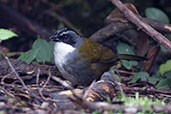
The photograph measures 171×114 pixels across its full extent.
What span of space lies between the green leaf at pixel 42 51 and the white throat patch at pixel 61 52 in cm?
22

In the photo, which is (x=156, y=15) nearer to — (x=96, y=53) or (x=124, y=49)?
(x=124, y=49)

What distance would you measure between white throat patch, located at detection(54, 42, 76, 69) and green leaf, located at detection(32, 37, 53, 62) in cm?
22

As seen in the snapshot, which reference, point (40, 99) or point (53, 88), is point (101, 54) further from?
point (40, 99)

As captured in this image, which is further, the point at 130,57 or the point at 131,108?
the point at 130,57

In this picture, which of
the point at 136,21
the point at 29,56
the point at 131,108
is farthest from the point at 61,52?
the point at 131,108

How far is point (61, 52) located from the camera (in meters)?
4.10

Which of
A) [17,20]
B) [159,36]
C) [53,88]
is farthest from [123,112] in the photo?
[17,20]

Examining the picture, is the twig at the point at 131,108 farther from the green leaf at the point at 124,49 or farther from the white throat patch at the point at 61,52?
the green leaf at the point at 124,49

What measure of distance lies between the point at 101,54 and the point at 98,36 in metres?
0.62

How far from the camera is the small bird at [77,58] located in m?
4.07

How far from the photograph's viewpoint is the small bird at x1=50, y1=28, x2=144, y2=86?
407 cm

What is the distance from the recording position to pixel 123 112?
2637mm

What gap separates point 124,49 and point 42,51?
4.39 ft

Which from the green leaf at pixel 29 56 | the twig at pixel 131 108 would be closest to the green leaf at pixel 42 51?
the green leaf at pixel 29 56
